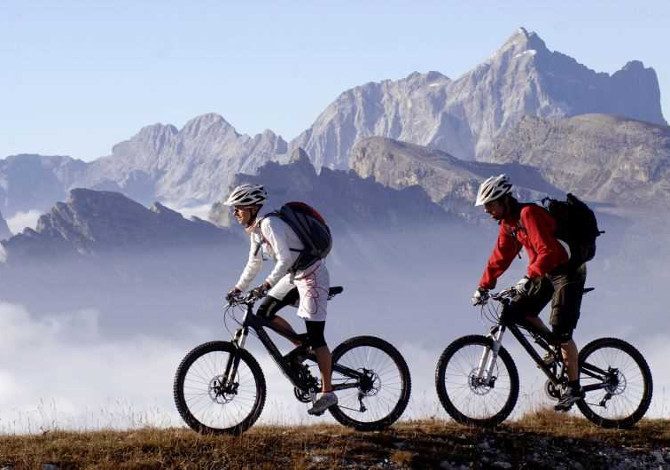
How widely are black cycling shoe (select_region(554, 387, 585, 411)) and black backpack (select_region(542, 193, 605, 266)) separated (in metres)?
1.78

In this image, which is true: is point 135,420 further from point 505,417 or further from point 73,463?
point 505,417

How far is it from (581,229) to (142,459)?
21.4ft

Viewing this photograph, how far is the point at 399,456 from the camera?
10.4m

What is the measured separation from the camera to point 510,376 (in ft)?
39.2

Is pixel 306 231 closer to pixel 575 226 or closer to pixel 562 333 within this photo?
pixel 575 226

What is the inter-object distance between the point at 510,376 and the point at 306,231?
3604 millimetres

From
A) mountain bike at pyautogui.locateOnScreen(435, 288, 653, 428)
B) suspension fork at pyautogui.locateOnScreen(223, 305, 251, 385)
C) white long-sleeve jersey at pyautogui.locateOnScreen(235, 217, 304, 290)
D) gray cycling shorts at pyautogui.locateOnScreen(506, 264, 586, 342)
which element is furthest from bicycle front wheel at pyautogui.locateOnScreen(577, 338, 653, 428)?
suspension fork at pyautogui.locateOnScreen(223, 305, 251, 385)

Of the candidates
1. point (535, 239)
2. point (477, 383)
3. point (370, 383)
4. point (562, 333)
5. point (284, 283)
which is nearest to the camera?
point (284, 283)

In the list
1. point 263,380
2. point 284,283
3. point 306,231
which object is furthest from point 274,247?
point 263,380

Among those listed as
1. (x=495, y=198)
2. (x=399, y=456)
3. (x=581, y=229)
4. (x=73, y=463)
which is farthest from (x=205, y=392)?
(x=581, y=229)

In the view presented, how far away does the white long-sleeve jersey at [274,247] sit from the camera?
35.2 feet

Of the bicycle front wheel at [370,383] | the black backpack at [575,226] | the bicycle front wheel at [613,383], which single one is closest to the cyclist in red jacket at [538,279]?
the black backpack at [575,226]

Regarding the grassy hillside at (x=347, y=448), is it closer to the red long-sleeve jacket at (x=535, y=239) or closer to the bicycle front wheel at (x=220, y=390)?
the bicycle front wheel at (x=220, y=390)

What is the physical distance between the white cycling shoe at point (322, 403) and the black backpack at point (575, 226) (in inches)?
150
